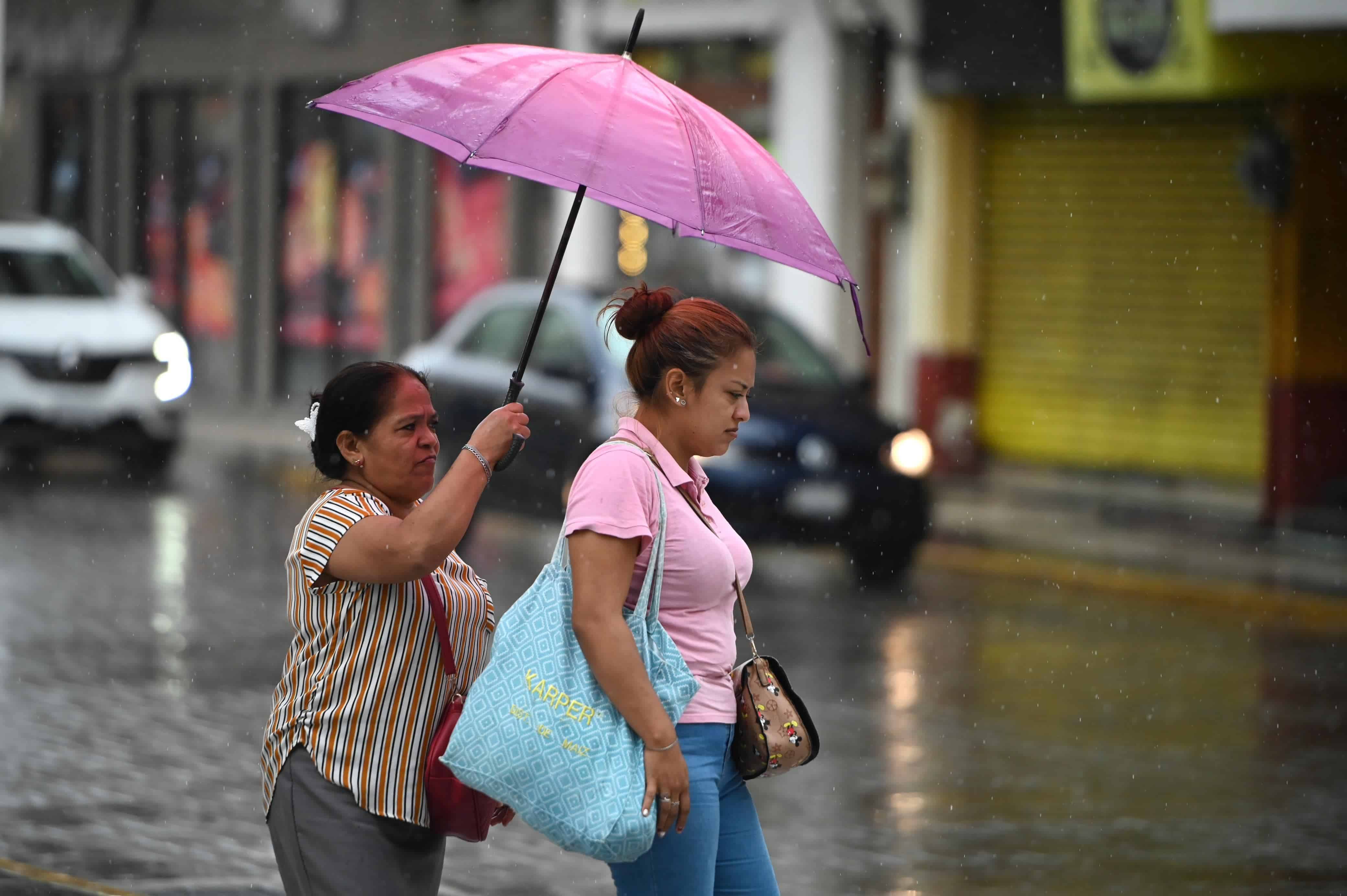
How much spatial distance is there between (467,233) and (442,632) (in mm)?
20826

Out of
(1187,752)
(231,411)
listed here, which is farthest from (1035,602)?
(231,411)

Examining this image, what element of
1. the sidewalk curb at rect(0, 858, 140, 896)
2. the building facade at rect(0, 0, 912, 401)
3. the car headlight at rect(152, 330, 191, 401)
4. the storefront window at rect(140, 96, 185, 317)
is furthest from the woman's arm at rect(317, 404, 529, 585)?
the storefront window at rect(140, 96, 185, 317)

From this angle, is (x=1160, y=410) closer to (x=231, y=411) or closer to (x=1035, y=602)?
(x=1035, y=602)

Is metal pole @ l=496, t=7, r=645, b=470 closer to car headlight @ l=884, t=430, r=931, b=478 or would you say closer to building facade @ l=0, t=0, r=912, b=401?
car headlight @ l=884, t=430, r=931, b=478

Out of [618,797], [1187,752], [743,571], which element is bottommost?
[1187,752]

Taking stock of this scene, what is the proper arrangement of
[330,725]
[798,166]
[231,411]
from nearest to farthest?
[330,725] < [798,166] < [231,411]

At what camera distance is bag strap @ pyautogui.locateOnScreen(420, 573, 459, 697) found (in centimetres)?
341

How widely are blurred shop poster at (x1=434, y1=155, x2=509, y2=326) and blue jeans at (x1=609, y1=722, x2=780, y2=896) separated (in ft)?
65.7

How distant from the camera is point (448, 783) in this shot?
3.34 meters

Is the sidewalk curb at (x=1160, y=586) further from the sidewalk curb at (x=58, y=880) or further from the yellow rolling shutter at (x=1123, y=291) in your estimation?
the sidewalk curb at (x=58, y=880)

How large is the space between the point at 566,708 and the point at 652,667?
0.57ft

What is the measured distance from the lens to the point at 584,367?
40.0 ft

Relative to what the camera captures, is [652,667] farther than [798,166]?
No

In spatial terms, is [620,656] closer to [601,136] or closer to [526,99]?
[601,136]
